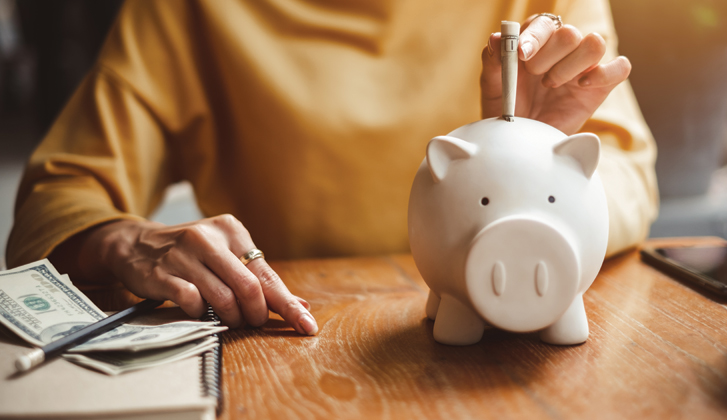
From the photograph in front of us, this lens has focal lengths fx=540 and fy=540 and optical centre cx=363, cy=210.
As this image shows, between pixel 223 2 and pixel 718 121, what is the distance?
1464 mm

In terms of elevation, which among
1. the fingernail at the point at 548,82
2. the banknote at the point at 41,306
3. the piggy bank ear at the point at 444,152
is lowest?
the banknote at the point at 41,306

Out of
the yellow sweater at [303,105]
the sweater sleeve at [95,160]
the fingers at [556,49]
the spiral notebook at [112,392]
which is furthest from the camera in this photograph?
the yellow sweater at [303,105]

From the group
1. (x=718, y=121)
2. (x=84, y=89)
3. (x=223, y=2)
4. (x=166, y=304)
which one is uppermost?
(x=223, y=2)

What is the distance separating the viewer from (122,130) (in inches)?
40.9

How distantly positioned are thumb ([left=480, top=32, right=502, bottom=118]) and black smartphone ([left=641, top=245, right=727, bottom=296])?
0.36 metres

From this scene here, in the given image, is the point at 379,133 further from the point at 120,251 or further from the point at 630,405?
the point at 630,405

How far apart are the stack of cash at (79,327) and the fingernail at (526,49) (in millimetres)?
425

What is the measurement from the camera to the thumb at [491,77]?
63 cm

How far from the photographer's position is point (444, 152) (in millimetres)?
530

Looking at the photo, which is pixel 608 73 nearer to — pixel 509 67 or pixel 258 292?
pixel 509 67

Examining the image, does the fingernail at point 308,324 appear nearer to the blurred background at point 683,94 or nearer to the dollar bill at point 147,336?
the dollar bill at point 147,336

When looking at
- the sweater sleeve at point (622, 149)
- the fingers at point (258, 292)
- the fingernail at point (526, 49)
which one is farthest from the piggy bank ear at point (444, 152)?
the sweater sleeve at point (622, 149)

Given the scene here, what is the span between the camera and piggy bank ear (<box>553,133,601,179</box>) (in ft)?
1.68

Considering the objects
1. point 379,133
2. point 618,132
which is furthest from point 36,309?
point 618,132
